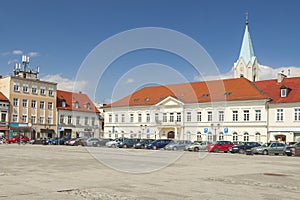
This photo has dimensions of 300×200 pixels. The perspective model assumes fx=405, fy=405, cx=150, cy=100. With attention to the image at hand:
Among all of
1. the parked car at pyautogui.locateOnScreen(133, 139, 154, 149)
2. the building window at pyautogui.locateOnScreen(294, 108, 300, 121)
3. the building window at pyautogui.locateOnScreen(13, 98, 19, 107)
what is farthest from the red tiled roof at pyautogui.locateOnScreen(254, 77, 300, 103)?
the building window at pyautogui.locateOnScreen(13, 98, 19, 107)

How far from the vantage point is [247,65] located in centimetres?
8281

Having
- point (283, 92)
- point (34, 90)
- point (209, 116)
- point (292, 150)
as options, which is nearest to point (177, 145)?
point (292, 150)

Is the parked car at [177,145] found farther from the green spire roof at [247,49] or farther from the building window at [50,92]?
the building window at [50,92]

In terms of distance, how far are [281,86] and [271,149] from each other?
21963 mm

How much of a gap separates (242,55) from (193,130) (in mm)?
23589

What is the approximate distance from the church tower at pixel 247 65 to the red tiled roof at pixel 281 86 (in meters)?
13.8

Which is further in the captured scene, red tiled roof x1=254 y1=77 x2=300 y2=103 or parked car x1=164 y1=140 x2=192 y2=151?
red tiled roof x1=254 y1=77 x2=300 y2=103

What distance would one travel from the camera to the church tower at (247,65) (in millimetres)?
82375

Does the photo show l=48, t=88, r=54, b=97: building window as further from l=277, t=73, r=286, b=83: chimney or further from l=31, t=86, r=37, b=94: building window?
l=277, t=73, r=286, b=83: chimney

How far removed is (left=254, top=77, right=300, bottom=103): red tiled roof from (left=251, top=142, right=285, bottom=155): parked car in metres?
18.2

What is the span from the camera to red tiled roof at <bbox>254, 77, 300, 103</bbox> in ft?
194

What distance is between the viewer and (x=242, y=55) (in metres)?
84.1

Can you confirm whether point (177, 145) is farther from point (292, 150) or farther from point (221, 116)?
point (221, 116)

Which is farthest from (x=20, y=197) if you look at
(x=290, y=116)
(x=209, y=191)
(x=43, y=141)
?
(x=43, y=141)
